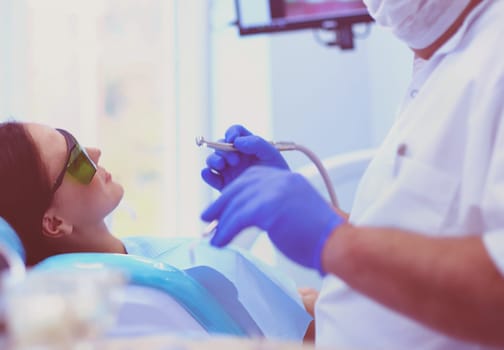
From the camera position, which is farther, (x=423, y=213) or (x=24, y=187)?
(x=24, y=187)

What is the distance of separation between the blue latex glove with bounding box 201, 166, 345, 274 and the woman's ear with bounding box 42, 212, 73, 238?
726 mm

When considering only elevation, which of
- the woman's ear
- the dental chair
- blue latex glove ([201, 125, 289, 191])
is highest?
blue latex glove ([201, 125, 289, 191])

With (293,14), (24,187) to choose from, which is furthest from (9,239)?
(293,14)

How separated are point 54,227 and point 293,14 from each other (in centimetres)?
135

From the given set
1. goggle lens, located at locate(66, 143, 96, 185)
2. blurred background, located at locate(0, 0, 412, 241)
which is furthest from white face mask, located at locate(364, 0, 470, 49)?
blurred background, located at locate(0, 0, 412, 241)

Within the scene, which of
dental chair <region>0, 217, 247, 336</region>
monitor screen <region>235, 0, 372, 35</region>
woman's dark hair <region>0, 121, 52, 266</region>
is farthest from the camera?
monitor screen <region>235, 0, 372, 35</region>

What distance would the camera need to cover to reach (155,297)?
1.37 metres

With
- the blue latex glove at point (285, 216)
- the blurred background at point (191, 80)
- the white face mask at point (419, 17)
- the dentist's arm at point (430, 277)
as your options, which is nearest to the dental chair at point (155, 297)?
the blue latex glove at point (285, 216)

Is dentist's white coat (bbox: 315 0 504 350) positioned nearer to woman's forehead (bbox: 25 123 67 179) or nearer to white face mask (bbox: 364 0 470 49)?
white face mask (bbox: 364 0 470 49)

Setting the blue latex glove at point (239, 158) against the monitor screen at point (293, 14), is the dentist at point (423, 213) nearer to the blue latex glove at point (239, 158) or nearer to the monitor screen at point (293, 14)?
the blue latex glove at point (239, 158)

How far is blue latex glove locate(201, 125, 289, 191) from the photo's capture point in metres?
1.42

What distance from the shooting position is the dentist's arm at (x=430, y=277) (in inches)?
31.9

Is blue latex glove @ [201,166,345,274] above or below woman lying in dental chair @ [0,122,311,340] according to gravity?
above

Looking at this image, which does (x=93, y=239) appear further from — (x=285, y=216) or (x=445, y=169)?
(x=445, y=169)
